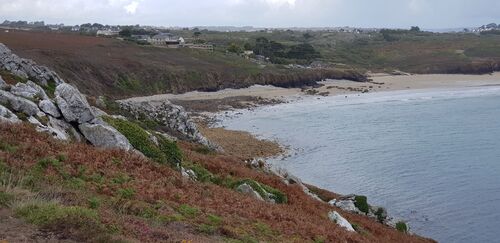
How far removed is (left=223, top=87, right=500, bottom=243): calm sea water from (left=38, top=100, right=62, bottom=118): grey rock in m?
18.8

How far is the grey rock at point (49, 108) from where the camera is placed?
65.4 feet

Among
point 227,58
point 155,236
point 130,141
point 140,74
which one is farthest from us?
point 227,58

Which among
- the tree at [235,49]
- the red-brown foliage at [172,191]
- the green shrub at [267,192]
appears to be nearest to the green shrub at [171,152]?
the green shrub at [267,192]

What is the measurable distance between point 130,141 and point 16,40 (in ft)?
247

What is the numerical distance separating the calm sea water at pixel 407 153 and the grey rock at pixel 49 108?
18.8m

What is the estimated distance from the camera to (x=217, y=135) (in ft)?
177

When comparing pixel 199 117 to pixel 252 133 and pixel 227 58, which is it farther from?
pixel 227 58

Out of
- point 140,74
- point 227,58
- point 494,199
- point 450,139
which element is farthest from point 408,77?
point 494,199

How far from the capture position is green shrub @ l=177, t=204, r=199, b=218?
14.0 m

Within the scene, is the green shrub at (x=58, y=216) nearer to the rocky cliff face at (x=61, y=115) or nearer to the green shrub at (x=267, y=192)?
the rocky cliff face at (x=61, y=115)

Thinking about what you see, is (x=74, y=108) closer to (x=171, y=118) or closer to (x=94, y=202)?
(x=94, y=202)

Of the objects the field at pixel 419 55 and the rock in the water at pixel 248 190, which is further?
the field at pixel 419 55

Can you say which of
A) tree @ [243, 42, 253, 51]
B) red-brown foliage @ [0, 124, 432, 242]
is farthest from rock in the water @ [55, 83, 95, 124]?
tree @ [243, 42, 253, 51]

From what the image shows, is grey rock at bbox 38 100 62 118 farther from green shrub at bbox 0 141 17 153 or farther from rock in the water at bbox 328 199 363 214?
rock in the water at bbox 328 199 363 214
